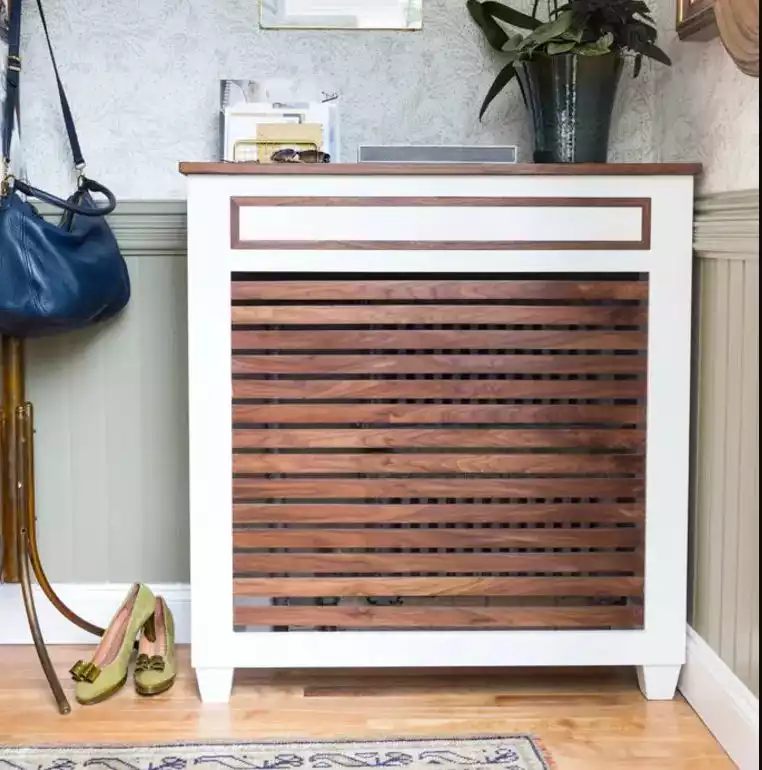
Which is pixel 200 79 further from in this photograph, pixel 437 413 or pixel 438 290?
pixel 437 413

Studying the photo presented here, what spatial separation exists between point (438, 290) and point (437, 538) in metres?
0.43

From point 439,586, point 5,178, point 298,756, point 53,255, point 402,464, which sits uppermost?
point 5,178

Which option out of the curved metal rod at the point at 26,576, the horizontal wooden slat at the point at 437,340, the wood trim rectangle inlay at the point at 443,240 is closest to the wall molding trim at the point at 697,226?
the wood trim rectangle inlay at the point at 443,240

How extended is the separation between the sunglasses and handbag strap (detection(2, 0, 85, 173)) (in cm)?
44

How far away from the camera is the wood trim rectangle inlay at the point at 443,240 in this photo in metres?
1.79

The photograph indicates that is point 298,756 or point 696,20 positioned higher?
point 696,20

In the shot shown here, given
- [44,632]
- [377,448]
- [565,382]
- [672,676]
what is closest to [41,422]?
[44,632]

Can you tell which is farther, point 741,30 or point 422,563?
point 422,563

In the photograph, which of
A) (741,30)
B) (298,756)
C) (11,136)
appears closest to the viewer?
(741,30)

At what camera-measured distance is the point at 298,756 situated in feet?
5.45

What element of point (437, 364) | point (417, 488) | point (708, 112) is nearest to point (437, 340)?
point (437, 364)

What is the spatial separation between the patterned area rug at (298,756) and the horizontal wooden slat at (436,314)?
27.6 inches

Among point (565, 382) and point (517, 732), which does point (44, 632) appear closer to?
point (517, 732)

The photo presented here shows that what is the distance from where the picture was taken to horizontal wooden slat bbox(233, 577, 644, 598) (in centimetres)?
184
